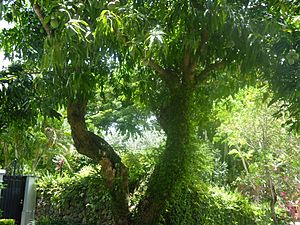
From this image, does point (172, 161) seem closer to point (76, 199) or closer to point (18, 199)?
point (76, 199)

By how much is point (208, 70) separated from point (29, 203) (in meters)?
5.30

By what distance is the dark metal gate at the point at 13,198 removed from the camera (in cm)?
793

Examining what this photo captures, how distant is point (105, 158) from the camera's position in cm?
487

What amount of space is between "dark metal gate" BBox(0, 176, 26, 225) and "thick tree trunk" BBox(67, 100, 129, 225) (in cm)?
388

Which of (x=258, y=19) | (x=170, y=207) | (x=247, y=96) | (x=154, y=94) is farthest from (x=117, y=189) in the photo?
(x=247, y=96)

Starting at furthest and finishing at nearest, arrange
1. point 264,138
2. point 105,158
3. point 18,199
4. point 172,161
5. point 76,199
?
point 18,199
point 264,138
point 76,199
point 105,158
point 172,161

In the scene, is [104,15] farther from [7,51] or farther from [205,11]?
[7,51]

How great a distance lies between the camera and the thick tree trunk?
4.86 meters

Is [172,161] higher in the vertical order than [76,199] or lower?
higher

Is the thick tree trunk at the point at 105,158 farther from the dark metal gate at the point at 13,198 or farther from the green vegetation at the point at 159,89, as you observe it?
the dark metal gate at the point at 13,198

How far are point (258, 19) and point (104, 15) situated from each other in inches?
64.0

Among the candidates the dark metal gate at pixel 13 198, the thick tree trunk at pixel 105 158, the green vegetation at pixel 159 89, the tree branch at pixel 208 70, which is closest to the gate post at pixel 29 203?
the dark metal gate at pixel 13 198

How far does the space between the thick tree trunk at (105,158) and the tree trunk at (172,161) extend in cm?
29

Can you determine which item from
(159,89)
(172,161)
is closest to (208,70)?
(159,89)
